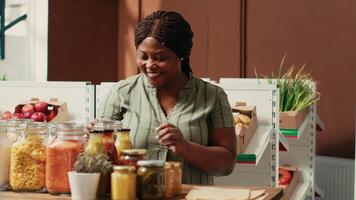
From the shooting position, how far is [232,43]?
6199 millimetres

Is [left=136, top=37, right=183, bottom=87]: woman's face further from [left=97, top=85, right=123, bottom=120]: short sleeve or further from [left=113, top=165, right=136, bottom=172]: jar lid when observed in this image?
[left=113, top=165, right=136, bottom=172]: jar lid

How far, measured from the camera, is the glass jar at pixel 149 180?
5.38 ft

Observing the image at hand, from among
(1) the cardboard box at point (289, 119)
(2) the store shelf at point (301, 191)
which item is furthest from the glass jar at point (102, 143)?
(2) the store shelf at point (301, 191)

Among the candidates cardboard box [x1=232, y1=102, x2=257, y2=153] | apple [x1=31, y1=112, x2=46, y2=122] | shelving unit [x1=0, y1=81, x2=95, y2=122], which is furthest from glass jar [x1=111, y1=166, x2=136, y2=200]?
shelving unit [x1=0, y1=81, x2=95, y2=122]

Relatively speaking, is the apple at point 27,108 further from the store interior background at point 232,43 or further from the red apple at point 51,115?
the store interior background at point 232,43

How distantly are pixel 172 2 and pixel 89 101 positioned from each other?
10.9 ft

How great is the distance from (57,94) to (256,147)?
1.32 metres

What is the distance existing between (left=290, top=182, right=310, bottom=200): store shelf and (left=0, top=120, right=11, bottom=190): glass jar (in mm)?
2712

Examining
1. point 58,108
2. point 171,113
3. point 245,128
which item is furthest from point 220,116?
point 58,108

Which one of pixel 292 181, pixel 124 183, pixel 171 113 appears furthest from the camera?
pixel 292 181

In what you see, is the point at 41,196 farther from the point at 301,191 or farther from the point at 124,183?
the point at 301,191

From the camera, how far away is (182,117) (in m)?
2.27

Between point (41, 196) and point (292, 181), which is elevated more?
point (41, 196)

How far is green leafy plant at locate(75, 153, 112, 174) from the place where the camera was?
165 cm
